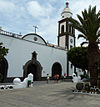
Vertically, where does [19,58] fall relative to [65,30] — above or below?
below

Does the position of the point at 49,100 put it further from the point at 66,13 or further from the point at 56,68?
the point at 66,13

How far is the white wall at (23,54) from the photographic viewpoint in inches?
752

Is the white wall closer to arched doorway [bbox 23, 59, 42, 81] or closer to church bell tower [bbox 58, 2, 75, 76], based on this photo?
arched doorway [bbox 23, 59, 42, 81]

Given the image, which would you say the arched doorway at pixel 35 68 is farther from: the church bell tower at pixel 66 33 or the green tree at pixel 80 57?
the church bell tower at pixel 66 33

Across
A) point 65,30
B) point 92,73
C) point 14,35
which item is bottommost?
point 92,73

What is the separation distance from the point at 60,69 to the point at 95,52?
54.4 ft

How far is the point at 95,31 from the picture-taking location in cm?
1143

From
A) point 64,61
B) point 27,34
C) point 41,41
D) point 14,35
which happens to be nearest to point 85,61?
point 64,61

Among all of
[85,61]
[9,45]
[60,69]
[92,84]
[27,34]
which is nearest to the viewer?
[92,84]

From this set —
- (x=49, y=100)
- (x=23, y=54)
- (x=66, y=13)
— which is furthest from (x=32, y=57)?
(x=66, y=13)

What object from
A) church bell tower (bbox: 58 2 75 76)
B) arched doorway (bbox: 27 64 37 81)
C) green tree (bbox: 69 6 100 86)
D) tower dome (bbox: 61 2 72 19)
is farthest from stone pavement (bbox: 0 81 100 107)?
tower dome (bbox: 61 2 72 19)

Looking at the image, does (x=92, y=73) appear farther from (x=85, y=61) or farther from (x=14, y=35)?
(x=14, y=35)

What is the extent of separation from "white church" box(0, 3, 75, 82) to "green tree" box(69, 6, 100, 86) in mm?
3587

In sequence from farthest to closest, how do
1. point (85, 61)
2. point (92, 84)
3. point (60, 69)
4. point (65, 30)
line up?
point (65, 30)
point (60, 69)
point (85, 61)
point (92, 84)
